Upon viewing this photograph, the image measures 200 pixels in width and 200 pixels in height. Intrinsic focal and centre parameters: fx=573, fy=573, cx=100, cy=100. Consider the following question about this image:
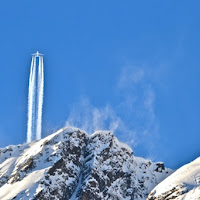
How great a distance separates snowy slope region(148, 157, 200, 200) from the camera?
410 ft

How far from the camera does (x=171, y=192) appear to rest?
412 ft

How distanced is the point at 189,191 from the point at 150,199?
29.3ft

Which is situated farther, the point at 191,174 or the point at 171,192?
the point at 191,174

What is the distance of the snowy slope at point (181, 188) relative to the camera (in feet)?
410

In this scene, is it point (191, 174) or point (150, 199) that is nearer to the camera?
point (150, 199)

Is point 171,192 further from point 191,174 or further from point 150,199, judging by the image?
point 191,174

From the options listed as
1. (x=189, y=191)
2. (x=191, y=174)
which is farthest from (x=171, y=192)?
(x=191, y=174)

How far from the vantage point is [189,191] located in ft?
422

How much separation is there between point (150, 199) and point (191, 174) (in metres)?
15.0

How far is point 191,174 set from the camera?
138375 mm

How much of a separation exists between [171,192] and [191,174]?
14.6 metres

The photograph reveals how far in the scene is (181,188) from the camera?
129 m

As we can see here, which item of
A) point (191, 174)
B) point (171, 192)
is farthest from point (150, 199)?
point (191, 174)

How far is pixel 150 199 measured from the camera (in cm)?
12888
